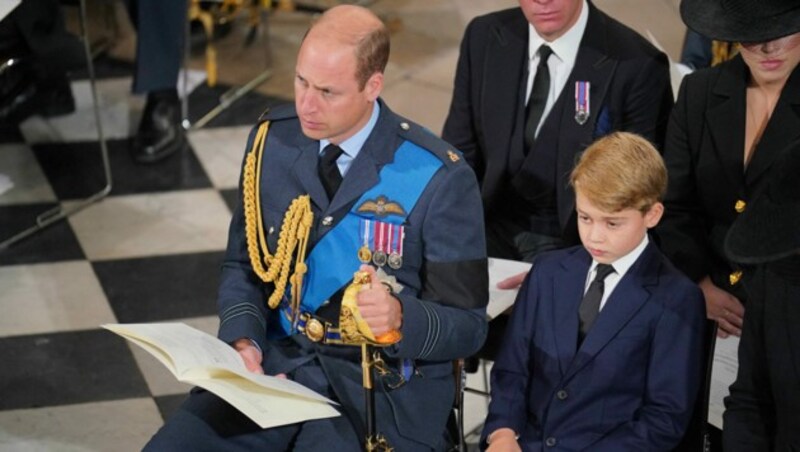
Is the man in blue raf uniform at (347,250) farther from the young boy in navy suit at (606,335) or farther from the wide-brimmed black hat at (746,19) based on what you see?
the wide-brimmed black hat at (746,19)

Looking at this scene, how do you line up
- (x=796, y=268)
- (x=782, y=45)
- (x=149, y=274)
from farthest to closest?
(x=149, y=274) < (x=782, y=45) < (x=796, y=268)

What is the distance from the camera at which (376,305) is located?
2.75m

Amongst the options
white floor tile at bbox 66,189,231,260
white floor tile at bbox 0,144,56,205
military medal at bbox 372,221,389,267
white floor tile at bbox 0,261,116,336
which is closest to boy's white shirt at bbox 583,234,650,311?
military medal at bbox 372,221,389,267

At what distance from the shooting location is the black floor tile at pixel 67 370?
4.04 m

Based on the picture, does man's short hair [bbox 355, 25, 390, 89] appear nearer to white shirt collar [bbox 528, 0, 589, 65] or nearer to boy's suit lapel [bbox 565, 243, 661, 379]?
boy's suit lapel [bbox 565, 243, 661, 379]

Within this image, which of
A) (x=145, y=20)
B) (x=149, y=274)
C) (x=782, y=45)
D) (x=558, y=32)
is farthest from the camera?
(x=145, y=20)

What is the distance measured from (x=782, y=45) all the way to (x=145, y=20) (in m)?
2.83

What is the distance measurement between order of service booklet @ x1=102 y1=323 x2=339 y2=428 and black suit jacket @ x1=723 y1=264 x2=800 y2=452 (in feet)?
2.64

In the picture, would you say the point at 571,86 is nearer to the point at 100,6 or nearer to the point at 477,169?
the point at 477,169

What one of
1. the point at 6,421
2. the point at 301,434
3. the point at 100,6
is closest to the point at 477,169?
the point at 301,434

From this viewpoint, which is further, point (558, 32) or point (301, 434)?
point (558, 32)

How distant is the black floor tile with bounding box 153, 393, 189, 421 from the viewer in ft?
13.0

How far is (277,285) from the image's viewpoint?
3098 mm

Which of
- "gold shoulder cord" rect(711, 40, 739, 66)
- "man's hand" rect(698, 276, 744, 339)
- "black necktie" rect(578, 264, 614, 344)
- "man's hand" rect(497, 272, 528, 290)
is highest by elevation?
"black necktie" rect(578, 264, 614, 344)
